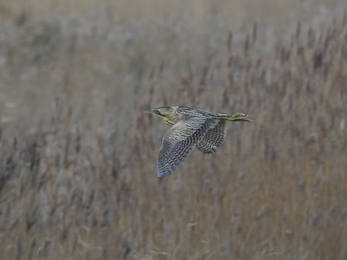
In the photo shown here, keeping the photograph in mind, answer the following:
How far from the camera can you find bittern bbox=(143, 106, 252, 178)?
9.16 ft

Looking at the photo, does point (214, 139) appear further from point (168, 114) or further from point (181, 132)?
point (181, 132)

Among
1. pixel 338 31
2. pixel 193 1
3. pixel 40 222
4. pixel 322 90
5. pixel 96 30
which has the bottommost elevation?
pixel 40 222

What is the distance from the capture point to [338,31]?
13.7 feet

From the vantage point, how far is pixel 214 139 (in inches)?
136

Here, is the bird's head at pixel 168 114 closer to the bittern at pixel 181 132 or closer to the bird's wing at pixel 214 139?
the bittern at pixel 181 132

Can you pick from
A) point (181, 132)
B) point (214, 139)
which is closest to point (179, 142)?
point (181, 132)

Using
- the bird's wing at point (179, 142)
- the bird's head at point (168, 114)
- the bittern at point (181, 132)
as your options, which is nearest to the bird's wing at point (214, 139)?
the bittern at point (181, 132)

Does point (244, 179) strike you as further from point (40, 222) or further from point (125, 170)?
point (40, 222)

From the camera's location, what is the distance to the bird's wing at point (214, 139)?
3422mm

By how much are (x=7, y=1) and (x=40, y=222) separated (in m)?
5.80

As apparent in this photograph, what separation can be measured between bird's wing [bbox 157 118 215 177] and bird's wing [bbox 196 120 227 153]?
361mm

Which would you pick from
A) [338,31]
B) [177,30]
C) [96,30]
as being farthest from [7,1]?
[338,31]

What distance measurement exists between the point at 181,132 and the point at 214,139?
0.53m

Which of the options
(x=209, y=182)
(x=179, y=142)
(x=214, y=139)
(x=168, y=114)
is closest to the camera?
(x=179, y=142)
